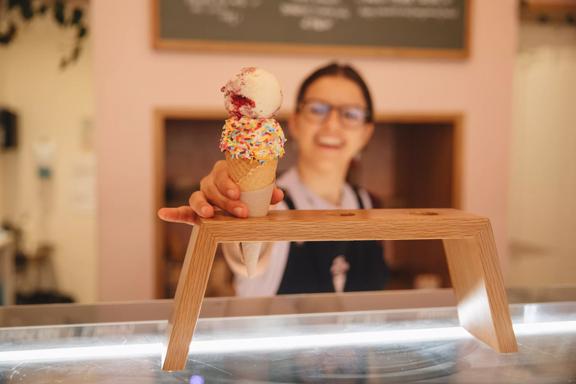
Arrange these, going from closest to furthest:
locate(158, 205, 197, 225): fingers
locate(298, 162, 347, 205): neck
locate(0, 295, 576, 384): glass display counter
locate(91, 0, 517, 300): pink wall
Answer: locate(0, 295, 576, 384): glass display counter → locate(158, 205, 197, 225): fingers → locate(91, 0, 517, 300): pink wall → locate(298, 162, 347, 205): neck

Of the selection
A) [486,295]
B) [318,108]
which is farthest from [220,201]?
[318,108]

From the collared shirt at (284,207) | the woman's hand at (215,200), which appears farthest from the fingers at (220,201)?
the collared shirt at (284,207)

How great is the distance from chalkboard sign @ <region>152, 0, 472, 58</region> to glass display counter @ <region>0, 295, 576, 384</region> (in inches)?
61.4

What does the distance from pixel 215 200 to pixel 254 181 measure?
0.34 feet

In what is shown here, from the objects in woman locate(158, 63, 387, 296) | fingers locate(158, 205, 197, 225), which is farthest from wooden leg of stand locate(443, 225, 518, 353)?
woman locate(158, 63, 387, 296)

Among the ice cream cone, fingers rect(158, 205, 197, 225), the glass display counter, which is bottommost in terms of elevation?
the glass display counter

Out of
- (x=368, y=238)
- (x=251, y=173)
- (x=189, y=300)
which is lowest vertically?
(x=189, y=300)

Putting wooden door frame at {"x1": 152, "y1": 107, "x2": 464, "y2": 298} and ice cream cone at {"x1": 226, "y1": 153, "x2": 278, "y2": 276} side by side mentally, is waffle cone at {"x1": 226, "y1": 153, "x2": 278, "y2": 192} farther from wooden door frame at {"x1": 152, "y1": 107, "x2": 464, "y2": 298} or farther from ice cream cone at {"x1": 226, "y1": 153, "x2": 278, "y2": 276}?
wooden door frame at {"x1": 152, "y1": 107, "x2": 464, "y2": 298}

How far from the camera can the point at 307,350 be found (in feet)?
3.49

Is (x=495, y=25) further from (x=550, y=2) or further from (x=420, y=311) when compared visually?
(x=420, y=311)

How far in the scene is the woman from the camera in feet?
8.54

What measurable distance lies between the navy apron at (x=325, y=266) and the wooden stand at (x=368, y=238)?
1469 mm

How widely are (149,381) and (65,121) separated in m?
5.40

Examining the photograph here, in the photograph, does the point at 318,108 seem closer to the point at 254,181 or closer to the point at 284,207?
the point at 284,207
